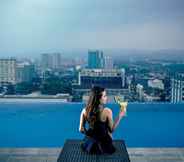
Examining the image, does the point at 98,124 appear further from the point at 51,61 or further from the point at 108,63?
the point at 51,61

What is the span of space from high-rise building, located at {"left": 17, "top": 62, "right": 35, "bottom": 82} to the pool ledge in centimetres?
165

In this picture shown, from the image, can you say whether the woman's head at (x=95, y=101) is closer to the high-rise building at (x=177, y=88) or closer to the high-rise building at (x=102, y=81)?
the high-rise building at (x=102, y=81)

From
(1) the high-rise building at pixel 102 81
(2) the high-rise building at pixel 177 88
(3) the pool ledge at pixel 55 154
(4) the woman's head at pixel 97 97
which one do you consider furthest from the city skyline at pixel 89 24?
(4) the woman's head at pixel 97 97

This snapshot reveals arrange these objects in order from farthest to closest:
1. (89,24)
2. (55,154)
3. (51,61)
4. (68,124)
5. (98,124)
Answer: (51,61), (89,24), (68,124), (55,154), (98,124)

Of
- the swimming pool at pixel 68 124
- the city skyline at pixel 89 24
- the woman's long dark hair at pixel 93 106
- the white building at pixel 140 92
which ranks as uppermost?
the city skyline at pixel 89 24

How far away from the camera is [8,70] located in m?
6.53

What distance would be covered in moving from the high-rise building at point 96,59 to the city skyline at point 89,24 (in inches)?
4.5

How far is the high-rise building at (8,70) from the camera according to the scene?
649cm

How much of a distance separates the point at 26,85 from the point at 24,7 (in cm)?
127

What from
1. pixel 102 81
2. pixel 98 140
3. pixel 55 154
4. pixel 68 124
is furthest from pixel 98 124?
pixel 102 81

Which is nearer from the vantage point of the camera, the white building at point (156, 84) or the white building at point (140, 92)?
the white building at point (140, 92)

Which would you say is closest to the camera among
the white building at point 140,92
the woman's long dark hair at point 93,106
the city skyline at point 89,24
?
the woman's long dark hair at point 93,106

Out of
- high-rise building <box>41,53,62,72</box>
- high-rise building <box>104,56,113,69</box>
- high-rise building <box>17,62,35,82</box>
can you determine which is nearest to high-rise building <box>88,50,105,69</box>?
high-rise building <box>104,56,113,69</box>

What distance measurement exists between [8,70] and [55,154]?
2216 millimetres
